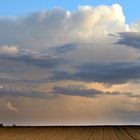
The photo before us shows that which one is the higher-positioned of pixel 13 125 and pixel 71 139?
pixel 13 125

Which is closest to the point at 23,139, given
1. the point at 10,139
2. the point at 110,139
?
the point at 10,139

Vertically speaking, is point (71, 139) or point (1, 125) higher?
point (1, 125)

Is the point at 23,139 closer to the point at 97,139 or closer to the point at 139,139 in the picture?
the point at 97,139

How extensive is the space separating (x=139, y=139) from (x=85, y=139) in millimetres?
5290

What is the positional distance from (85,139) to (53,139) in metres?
3.20

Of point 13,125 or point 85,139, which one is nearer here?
point 85,139

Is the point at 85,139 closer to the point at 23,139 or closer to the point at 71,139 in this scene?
the point at 71,139

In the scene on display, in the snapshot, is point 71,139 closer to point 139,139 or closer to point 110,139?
point 110,139

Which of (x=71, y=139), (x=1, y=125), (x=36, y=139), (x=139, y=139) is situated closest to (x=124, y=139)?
(x=139, y=139)

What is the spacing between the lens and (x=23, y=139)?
44.7 metres

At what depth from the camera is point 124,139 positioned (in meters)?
44.2

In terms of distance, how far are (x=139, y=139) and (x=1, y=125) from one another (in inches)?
1709

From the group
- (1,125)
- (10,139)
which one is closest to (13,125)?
(1,125)

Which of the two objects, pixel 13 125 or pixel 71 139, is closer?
pixel 71 139
